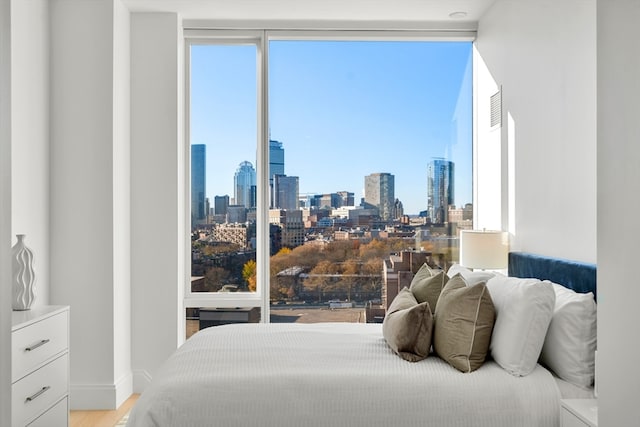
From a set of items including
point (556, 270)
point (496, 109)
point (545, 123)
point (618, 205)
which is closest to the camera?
point (618, 205)

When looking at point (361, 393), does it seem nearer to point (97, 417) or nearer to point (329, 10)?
point (97, 417)

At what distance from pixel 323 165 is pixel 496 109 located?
1422 mm

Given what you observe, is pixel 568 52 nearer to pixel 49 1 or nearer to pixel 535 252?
pixel 535 252

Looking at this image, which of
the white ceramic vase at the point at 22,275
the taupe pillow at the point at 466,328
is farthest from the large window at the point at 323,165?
the taupe pillow at the point at 466,328

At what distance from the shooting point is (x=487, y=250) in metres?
3.70

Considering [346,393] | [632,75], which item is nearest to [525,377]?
[346,393]

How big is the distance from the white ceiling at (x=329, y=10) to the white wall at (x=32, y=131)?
0.72 m

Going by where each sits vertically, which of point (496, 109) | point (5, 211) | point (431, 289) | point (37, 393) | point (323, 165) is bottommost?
point (37, 393)

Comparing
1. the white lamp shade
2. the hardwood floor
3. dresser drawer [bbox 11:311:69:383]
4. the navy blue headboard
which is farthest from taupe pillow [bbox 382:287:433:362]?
the hardwood floor

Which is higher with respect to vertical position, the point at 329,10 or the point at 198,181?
the point at 329,10

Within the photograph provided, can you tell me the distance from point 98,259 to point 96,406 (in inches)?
40.2

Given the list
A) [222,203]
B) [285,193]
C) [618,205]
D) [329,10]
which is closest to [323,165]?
[285,193]

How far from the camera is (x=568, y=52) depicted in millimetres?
2982

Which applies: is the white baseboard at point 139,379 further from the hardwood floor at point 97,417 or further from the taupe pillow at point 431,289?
the taupe pillow at point 431,289
